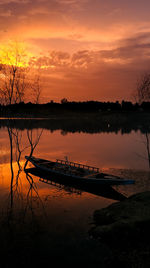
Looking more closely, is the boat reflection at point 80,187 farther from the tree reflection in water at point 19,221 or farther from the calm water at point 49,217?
the tree reflection in water at point 19,221

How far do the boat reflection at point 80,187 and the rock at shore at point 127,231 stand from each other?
15.5 feet

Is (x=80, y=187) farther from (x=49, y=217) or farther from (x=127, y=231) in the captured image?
(x=127, y=231)

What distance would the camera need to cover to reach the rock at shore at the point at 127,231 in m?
10.3

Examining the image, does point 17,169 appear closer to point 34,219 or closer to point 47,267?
point 34,219

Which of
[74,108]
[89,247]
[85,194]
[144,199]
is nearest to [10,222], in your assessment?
[89,247]

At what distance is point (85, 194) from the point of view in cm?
1956

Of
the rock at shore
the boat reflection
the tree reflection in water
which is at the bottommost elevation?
the tree reflection in water

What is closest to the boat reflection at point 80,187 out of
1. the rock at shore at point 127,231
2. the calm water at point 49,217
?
the calm water at point 49,217

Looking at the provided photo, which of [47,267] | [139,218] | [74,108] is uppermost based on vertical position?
[74,108]

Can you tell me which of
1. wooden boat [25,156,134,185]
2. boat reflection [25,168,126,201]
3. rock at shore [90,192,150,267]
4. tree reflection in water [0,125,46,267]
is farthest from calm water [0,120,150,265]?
wooden boat [25,156,134,185]

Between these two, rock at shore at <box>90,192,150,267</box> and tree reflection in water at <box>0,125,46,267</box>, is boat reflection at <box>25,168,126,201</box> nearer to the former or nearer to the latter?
tree reflection in water at <box>0,125,46,267</box>

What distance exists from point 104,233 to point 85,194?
24.7 feet

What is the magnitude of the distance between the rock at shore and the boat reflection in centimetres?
472

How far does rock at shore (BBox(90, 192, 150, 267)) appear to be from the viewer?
1027 cm
